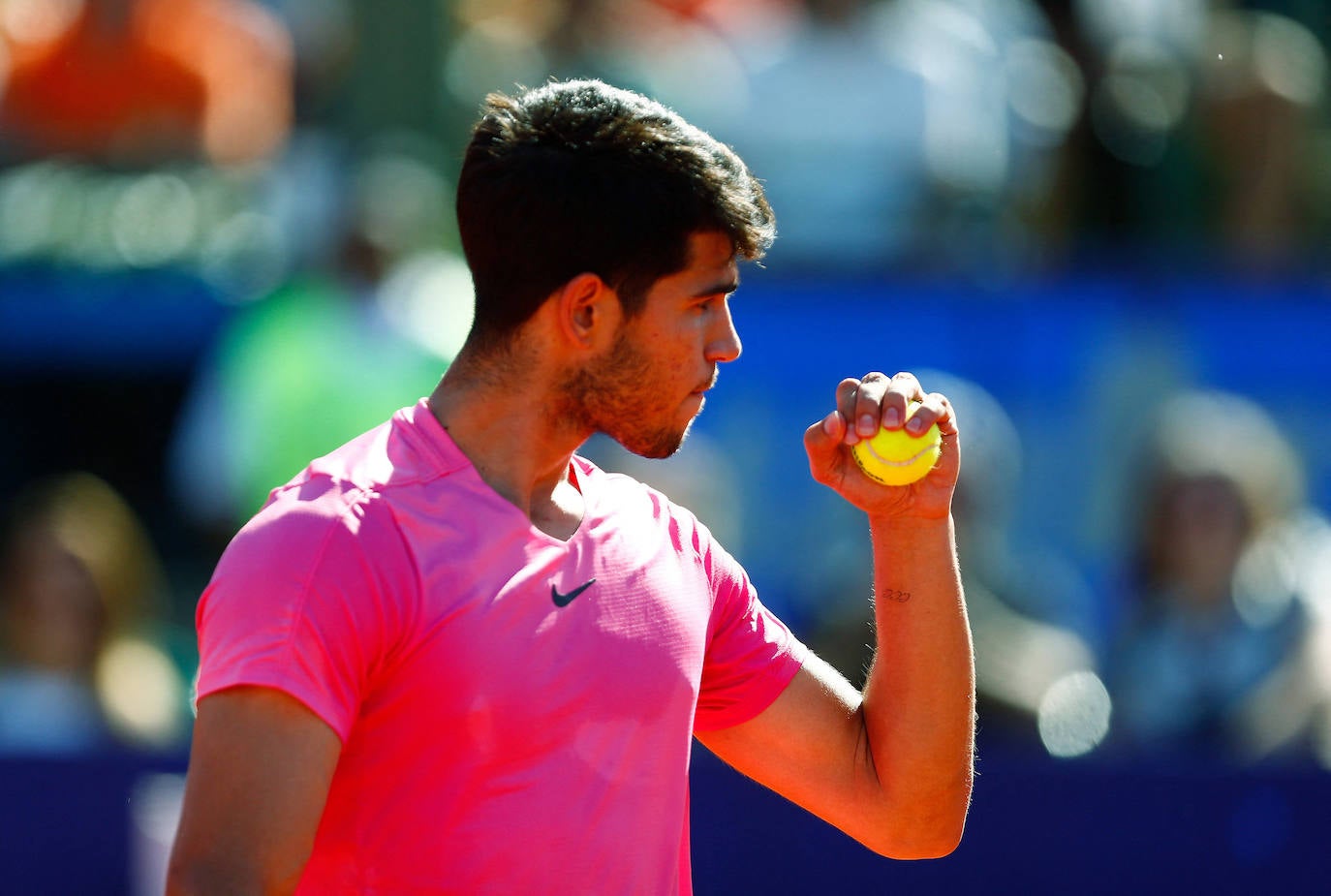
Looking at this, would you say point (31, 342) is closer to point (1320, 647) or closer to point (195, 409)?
point (195, 409)

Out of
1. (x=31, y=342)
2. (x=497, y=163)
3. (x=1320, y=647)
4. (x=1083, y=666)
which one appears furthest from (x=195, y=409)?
(x=497, y=163)

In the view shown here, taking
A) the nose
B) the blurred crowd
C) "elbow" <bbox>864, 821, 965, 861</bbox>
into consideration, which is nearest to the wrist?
the nose

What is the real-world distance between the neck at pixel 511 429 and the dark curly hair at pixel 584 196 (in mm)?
65

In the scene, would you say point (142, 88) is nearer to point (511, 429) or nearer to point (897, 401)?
point (511, 429)

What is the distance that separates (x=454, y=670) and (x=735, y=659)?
61cm

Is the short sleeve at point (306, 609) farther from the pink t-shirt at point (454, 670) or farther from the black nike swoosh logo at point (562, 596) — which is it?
the black nike swoosh logo at point (562, 596)

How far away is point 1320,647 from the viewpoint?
16.3 ft

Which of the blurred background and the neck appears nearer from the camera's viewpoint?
the neck

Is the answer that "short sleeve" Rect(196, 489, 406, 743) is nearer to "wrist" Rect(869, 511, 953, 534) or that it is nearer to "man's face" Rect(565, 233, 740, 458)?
"man's face" Rect(565, 233, 740, 458)

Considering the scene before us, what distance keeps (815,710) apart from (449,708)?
0.74 m

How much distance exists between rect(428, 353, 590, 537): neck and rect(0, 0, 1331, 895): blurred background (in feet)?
8.46

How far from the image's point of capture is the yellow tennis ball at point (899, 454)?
2.47 m

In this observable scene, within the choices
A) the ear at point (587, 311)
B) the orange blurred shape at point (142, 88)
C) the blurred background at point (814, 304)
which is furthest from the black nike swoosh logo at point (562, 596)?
the orange blurred shape at point (142, 88)

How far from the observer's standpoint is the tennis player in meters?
1.99
